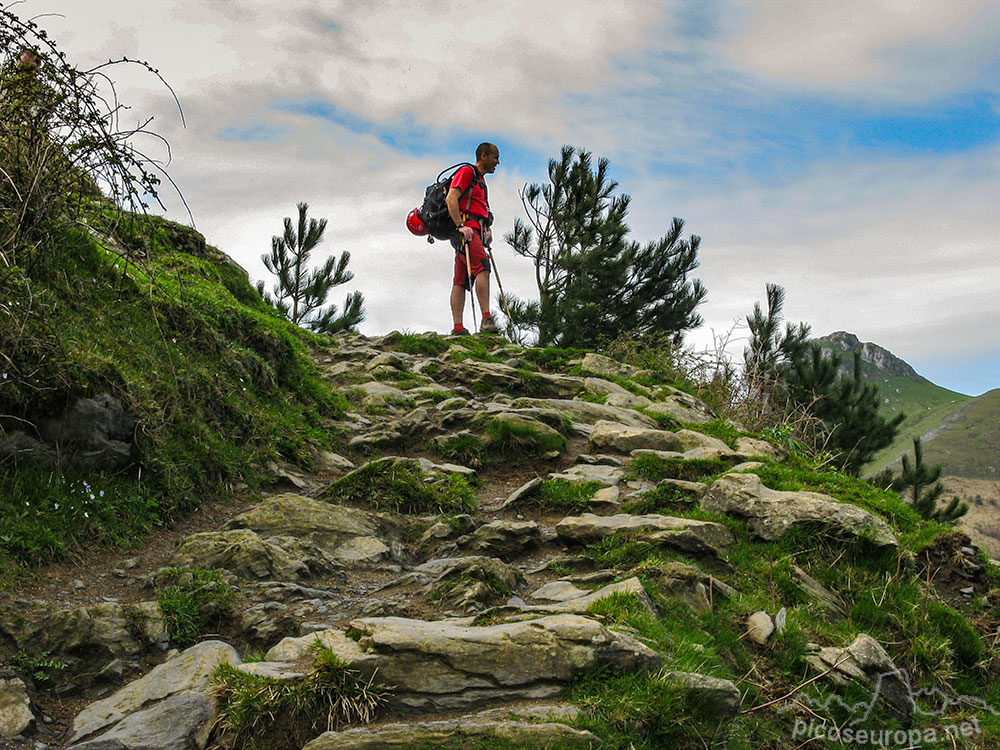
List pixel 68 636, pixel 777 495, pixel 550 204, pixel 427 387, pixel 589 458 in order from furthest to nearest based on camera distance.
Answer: pixel 550 204, pixel 427 387, pixel 589 458, pixel 777 495, pixel 68 636

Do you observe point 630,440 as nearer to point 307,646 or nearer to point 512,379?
point 512,379

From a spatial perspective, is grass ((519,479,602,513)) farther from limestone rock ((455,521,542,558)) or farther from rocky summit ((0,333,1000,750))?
limestone rock ((455,521,542,558))

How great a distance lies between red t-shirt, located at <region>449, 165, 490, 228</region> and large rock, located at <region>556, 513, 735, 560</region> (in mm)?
7916

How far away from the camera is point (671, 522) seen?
6289mm

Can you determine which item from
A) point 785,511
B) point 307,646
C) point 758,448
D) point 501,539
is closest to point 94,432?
point 307,646

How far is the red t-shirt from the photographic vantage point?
1314 cm

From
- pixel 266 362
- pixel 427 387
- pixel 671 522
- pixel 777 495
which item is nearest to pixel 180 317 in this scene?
pixel 266 362

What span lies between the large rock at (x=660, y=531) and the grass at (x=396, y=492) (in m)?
1.05

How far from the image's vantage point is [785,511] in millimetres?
6586

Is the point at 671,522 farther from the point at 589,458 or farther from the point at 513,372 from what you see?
the point at 513,372

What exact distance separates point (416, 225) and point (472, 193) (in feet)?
4.32

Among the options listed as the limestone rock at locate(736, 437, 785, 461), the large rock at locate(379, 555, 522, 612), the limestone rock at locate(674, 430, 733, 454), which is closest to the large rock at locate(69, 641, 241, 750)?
the large rock at locate(379, 555, 522, 612)

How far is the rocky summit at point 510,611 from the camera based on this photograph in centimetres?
372

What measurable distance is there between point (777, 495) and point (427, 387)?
588 centimetres
